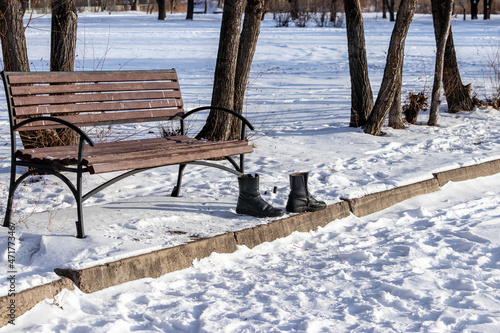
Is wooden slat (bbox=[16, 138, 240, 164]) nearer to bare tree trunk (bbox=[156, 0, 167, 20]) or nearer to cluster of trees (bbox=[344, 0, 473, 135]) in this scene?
cluster of trees (bbox=[344, 0, 473, 135])

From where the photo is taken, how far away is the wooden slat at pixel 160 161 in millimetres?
3766

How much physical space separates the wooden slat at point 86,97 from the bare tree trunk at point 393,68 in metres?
3.62

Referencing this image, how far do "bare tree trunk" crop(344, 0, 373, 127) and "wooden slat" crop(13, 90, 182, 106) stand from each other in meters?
3.81

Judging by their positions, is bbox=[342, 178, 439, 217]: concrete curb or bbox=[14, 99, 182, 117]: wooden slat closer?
bbox=[14, 99, 182, 117]: wooden slat

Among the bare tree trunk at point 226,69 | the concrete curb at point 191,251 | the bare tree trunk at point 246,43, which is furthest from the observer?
the bare tree trunk at point 246,43

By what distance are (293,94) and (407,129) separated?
380cm

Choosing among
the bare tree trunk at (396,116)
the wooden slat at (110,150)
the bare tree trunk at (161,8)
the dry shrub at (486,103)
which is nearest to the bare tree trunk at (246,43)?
the bare tree trunk at (396,116)

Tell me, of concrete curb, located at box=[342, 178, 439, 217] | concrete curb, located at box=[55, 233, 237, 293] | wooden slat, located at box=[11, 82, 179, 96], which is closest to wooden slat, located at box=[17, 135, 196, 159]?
wooden slat, located at box=[11, 82, 179, 96]

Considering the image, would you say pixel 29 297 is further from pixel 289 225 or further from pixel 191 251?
pixel 289 225

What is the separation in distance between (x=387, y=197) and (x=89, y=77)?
260cm

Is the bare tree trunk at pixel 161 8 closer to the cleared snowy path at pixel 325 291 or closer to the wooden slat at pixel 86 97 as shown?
the wooden slat at pixel 86 97

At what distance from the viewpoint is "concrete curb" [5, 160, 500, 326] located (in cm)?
325

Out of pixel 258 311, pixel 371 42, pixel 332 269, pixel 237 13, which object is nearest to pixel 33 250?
pixel 258 311

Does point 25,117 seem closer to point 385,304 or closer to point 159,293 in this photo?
point 159,293
